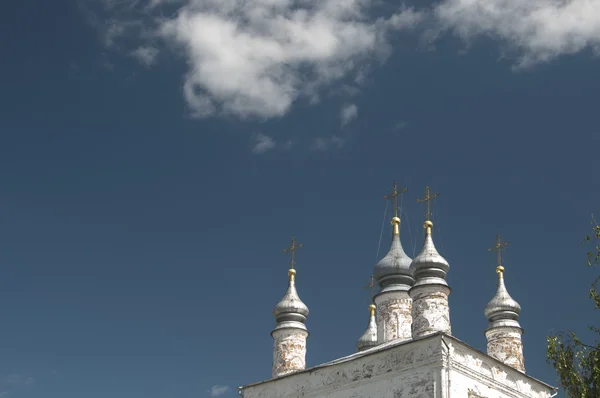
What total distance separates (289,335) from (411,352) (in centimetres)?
484

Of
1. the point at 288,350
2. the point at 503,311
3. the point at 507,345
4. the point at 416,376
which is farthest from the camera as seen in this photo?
the point at 503,311

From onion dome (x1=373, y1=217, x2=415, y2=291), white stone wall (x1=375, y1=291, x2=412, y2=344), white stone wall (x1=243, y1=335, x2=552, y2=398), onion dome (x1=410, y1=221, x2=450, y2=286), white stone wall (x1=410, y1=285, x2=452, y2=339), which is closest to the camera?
white stone wall (x1=243, y1=335, x2=552, y2=398)

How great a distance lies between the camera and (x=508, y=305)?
21.2 m

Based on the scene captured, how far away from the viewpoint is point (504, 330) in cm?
2086

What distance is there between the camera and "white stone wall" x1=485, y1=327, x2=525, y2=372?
20.4 metres

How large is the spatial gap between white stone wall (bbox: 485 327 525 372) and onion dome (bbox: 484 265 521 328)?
18 centimetres

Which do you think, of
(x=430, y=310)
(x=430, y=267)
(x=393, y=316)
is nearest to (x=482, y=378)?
(x=430, y=310)

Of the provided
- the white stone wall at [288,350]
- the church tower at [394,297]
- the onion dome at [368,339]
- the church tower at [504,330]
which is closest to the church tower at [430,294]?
the church tower at [394,297]

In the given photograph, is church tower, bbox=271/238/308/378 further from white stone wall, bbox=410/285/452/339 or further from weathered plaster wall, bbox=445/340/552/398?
weathered plaster wall, bbox=445/340/552/398

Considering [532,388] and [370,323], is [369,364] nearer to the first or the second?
[532,388]

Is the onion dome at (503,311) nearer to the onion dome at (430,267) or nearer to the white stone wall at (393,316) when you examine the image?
the white stone wall at (393,316)

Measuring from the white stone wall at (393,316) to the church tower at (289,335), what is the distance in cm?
179

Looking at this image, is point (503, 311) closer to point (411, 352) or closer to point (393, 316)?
point (393, 316)

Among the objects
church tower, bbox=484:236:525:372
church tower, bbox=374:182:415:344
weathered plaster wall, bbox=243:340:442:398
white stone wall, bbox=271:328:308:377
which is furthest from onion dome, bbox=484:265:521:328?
weathered plaster wall, bbox=243:340:442:398
